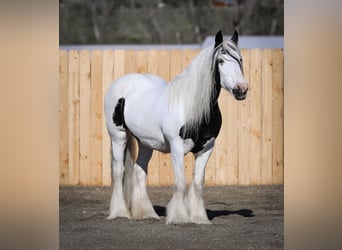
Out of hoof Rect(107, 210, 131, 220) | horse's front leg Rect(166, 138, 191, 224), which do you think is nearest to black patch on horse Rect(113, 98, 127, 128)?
hoof Rect(107, 210, 131, 220)

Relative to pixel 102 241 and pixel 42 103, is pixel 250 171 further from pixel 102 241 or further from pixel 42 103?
pixel 42 103

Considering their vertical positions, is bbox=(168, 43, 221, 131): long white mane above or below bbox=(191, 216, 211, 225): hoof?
above

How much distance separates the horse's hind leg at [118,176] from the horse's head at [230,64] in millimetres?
1331

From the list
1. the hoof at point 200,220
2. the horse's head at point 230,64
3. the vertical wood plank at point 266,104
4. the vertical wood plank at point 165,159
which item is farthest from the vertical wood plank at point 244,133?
the horse's head at point 230,64

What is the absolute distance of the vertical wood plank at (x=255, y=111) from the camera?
7973mm

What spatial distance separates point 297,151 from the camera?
2613 mm

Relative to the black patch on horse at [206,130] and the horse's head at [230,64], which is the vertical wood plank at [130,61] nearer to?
the black patch on horse at [206,130]

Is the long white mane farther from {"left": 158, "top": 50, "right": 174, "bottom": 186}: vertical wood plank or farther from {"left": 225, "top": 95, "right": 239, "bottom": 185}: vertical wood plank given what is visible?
{"left": 158, "top": 50, "right": 174, "bottom": 186}: vertical wood plank

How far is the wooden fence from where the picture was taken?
26.2 feet

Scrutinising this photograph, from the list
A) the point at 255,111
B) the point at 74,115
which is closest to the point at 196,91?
the point at 255,111

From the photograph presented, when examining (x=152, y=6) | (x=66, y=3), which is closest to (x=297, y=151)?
(x=66, y=3)

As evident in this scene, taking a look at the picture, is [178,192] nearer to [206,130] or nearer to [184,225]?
[184,225]

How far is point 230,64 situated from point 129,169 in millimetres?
1477

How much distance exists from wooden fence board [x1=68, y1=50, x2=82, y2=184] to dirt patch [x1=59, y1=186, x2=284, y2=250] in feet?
1.04
